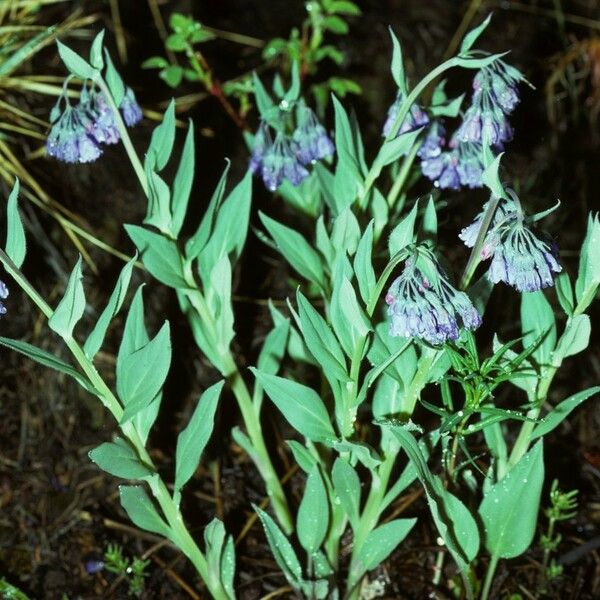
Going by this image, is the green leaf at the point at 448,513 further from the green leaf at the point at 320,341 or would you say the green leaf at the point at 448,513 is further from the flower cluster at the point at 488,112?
the flower cluster at the point at 488,112

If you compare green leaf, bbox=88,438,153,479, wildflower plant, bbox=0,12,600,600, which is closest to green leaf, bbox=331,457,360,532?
wildflower plant, bbox=0,12,600,600

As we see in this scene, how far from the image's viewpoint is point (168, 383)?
3.31 metres

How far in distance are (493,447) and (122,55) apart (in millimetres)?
2615

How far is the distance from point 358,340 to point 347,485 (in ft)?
1.50

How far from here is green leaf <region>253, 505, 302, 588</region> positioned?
7.64ft

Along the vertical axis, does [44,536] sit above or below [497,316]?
below

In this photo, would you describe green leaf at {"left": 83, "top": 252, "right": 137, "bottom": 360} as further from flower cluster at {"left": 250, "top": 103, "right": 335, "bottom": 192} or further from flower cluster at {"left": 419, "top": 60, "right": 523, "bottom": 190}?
flower cluster at {"left": 419, "top": 60, "right": 523, "bottom": 190}

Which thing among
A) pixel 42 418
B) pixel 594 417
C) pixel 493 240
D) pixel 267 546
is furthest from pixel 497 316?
pixel 42 418

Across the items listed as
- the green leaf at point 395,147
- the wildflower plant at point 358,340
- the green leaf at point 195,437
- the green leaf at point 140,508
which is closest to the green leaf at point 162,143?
the wildflower plant at point 358,340

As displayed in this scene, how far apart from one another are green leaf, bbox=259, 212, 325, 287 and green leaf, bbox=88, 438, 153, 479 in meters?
0.77

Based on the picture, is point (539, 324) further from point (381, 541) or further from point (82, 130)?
point (82, 130)

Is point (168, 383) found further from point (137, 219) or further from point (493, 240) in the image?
point (493, 240)

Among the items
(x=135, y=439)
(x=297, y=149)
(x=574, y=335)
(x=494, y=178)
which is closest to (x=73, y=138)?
(x=297, y=149)

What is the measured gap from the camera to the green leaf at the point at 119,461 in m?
2.00
